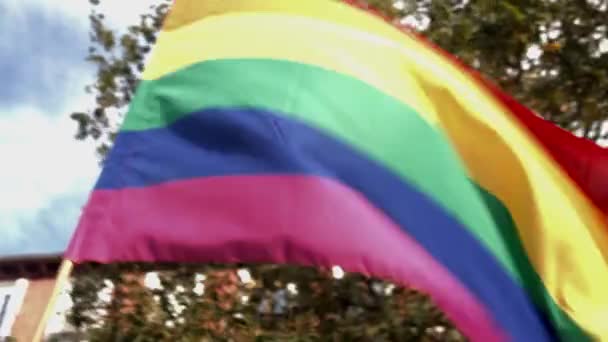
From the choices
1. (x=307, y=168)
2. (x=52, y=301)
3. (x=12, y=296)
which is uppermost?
(x=307, y=168)

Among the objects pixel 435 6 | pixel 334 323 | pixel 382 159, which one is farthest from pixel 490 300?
pixel 435 6

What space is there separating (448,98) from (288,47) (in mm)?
683

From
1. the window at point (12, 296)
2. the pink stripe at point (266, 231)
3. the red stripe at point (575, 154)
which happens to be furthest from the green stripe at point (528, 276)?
the window at point (12, 296)

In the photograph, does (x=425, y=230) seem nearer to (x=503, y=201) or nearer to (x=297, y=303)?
(x=503, y=201)

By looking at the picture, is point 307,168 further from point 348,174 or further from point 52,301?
point 52,301

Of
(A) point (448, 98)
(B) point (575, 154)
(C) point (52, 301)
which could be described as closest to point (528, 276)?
(B) point (575, 154)

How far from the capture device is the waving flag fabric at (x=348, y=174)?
9.97 ft

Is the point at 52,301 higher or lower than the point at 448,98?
lower

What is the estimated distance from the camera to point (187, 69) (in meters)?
3.50

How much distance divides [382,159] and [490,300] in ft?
2.14

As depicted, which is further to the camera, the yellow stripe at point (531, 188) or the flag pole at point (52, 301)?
the yellow stripe at point (531, 188)

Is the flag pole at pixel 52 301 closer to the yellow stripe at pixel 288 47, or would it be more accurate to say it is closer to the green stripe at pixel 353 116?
the green stripe at pixel 353 116

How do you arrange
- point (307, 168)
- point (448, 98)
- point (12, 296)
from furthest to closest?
point (12, 296) < point (448, 98) < point (307, 168)

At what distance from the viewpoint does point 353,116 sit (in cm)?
340
